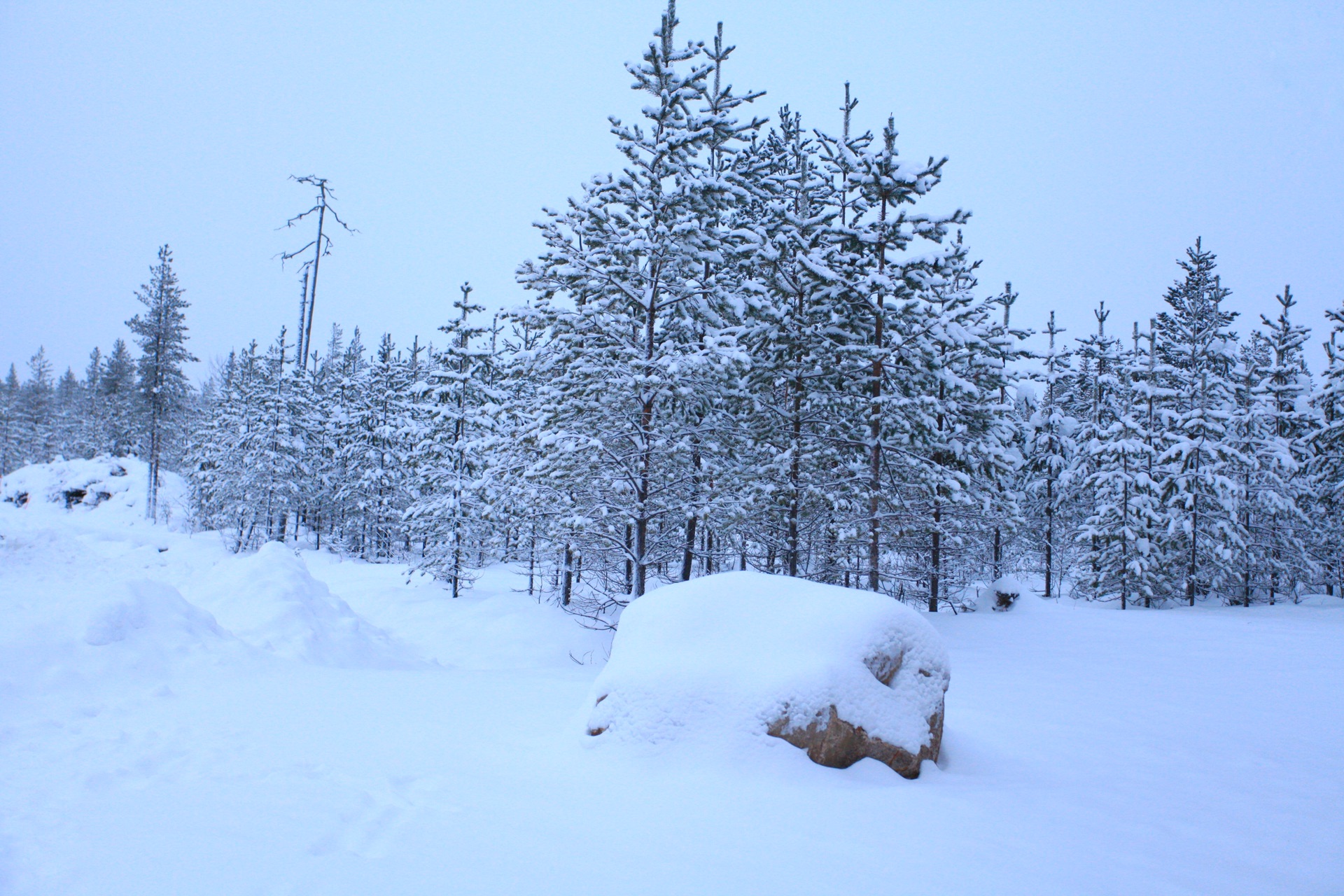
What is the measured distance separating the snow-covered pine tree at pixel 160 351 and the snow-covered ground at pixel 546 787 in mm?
32323

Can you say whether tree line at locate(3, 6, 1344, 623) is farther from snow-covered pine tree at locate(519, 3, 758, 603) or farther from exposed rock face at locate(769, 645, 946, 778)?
exposed rock face at locate(769, 645, 946, 778)

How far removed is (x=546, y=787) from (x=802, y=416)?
10924 mm

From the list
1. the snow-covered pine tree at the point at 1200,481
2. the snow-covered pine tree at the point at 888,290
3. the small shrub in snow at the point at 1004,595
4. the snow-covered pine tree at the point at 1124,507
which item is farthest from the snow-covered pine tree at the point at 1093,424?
the snow-covered pine tree at the point at 888,290

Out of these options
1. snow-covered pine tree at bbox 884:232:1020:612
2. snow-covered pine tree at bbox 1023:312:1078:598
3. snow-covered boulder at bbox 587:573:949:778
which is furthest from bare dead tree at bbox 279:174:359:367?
snow-covered pine tree at bbox 1023:312:1078:598

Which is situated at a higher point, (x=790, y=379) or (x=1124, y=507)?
(x=790, y=379)

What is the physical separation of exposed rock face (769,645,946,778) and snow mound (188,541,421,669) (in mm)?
6947

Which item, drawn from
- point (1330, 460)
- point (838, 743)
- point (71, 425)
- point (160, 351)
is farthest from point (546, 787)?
point (71, 425)

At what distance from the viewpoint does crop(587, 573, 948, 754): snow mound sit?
4.83 m

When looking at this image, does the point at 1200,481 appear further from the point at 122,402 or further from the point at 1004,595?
the point at 122,402

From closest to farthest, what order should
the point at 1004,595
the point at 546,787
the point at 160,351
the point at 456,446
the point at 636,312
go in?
the point at 546,787 → the point at 636,312 → the point at 1004,595 → the point at 456,446 → the point at 160,351

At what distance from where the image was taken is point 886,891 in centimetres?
316

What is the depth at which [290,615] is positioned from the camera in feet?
31.9

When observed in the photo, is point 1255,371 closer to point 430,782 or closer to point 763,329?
point 763,329

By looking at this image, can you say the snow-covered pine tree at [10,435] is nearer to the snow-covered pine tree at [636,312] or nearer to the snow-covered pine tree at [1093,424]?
the snow-covered pine tree at [636,312]
